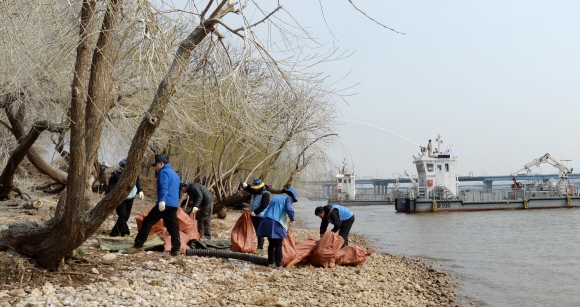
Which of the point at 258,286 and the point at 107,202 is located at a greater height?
the point at 107,202

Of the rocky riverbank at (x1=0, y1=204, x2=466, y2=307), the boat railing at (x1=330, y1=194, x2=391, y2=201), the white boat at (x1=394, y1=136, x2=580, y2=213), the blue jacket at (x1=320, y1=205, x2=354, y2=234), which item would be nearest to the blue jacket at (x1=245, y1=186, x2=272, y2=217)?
the blue jacket at (x1=320, y1=205, x2=354, y2=234)

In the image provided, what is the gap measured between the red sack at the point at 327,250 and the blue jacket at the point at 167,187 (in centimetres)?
230

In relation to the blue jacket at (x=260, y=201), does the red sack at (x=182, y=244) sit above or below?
below

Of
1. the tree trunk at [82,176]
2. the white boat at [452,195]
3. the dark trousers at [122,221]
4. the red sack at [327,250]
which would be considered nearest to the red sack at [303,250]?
the red sack at [327,250]

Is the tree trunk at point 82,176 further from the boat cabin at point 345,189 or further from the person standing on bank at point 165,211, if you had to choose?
the boat cabin at point 345,189

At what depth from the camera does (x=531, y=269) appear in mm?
13406

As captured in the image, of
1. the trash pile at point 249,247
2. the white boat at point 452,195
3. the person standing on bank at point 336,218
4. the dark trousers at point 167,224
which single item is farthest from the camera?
the white boat at point 452,195

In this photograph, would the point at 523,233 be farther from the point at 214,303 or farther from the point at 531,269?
the point at 214,303

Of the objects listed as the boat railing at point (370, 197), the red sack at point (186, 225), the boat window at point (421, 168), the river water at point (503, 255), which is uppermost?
the boat window at point (421, 168)

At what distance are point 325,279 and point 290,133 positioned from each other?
23.7 ft

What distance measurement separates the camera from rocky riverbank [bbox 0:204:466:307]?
5298 millimetres

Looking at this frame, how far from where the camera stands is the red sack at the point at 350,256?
29.5 ft

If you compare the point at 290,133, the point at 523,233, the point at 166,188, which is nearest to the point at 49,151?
the point at 290,133

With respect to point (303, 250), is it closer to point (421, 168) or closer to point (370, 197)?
point (421, 168)
